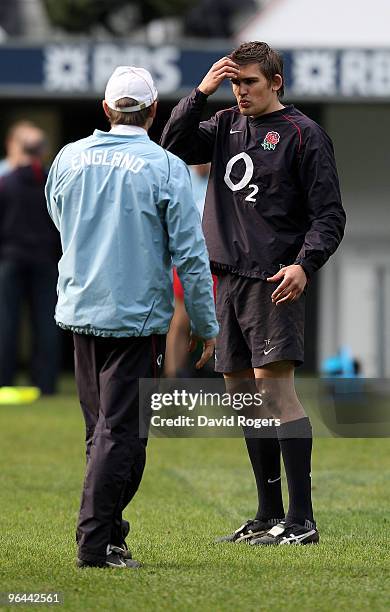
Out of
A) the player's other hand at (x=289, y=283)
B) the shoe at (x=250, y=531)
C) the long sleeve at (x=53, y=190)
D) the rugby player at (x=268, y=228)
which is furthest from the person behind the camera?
the shoe at (x=250, y=531)

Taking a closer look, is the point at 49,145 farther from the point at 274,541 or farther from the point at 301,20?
the point at 274,541

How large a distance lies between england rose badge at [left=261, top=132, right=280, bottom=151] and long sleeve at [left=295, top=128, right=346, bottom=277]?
0.43 ft

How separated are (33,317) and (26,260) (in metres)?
0.56

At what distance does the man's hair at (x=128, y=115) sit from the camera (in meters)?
5.27

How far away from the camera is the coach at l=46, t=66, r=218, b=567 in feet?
17.0

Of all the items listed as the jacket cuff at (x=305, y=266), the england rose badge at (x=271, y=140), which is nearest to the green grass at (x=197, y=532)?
the jacket cuff at (x=305, y=266)

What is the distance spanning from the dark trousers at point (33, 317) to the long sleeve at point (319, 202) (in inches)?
281

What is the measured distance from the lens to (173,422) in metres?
5.84

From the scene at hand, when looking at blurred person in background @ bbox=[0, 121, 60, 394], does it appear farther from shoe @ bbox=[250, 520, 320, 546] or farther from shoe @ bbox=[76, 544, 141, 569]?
shoe @ bbox=[76, 544, 141, 569]

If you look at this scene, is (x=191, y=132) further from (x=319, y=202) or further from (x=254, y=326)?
(x=254, y=326)

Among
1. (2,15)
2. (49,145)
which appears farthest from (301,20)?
(2,15)

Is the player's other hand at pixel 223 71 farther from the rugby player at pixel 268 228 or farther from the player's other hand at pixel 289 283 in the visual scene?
the player's other hand at pixel 289 283

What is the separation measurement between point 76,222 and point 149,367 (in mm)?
620

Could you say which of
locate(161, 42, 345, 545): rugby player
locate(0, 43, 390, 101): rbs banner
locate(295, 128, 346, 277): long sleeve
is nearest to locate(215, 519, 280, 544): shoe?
locate(161, 42, 345, 545): rugby player
